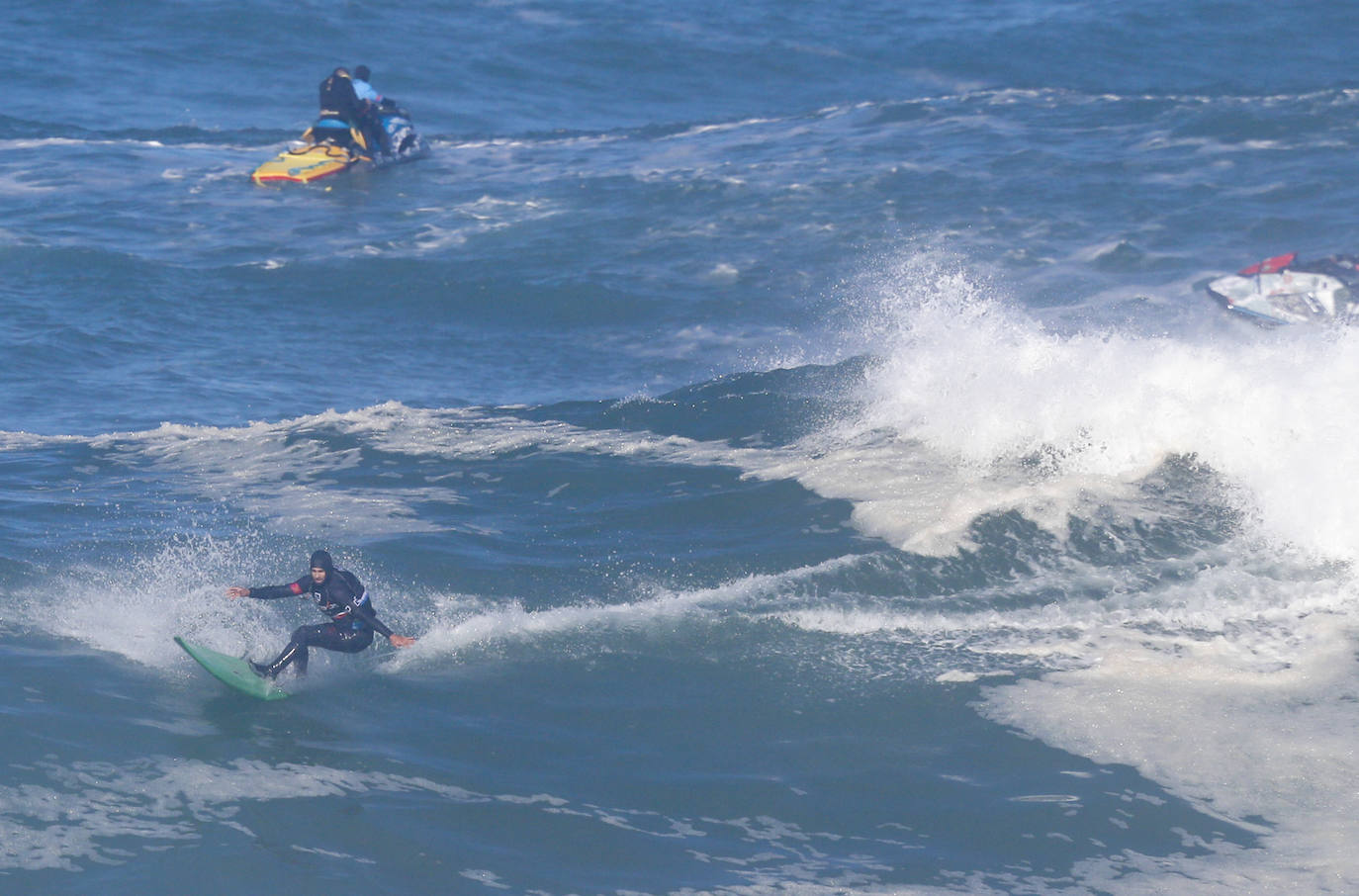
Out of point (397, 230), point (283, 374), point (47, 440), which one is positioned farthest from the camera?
point (397, 230)

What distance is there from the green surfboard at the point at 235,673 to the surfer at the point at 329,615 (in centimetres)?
8

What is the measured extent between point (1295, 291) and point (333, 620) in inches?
649

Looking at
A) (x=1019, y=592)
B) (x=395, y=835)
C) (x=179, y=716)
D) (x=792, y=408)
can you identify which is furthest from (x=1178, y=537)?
(x=179, y=716)

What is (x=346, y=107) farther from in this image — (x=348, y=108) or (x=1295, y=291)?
(x=1295, y=291)

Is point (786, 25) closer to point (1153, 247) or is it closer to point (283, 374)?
point (1153, 247)

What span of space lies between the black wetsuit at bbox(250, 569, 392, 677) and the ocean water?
1.36 ft

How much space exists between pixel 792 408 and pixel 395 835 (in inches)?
406

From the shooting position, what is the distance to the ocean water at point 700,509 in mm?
10930

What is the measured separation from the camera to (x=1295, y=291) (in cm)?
2253

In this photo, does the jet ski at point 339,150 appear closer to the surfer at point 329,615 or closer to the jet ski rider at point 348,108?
the jet ski rider at point 348,108

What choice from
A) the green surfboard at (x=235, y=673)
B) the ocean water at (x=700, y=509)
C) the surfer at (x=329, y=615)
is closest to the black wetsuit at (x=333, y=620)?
the surfer at (x=329, y=615)

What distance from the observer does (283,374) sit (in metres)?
22.2

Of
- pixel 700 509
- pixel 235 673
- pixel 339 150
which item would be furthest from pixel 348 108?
pixel 235 673

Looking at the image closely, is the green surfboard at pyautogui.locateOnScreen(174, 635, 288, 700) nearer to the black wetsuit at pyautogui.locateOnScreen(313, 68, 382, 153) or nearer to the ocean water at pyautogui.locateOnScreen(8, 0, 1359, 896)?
the ocean water at pyautogui.locateOnScreen(8, 0, 1359, 896)
